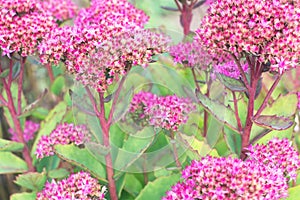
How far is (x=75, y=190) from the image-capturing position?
50.9 inches

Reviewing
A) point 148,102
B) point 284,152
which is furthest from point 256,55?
point 148,102

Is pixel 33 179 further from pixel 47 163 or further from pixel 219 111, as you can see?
pixel 219 111

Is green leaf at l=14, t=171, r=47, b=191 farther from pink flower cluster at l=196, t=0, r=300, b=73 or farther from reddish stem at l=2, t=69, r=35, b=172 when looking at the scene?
pink flower cluster at l=196, t=0, r=300, b=73

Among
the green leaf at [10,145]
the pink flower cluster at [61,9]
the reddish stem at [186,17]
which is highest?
the reddish stem at [186,17]

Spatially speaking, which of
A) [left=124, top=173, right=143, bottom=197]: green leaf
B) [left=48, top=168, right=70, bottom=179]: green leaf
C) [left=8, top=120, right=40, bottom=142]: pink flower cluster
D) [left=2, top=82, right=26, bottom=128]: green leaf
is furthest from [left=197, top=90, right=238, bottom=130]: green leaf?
[left=8, top=120, right=40, bottom=142]: pink flower cluster

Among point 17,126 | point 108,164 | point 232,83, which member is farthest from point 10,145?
point 232,83

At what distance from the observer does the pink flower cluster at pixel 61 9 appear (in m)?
2.01

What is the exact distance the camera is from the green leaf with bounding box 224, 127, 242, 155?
56.6 inches

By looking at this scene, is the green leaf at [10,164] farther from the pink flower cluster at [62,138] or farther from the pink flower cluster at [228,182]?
the pink flower cluster at [228,182]

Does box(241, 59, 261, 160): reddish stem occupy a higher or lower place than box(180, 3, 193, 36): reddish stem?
lower

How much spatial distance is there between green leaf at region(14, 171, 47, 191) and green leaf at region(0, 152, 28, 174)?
0.10m

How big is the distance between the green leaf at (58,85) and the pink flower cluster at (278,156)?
0.89 metres

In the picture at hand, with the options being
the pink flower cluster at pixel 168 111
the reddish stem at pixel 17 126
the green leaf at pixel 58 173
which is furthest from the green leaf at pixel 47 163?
the pink flower cluster at pixel 168 111

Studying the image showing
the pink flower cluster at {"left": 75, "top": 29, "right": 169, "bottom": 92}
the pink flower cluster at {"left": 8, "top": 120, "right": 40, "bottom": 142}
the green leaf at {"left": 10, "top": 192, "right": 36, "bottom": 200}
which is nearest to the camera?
the pink flower cluster at {"left": 75, "top": 29, "right": 169, "bottom": 92}
